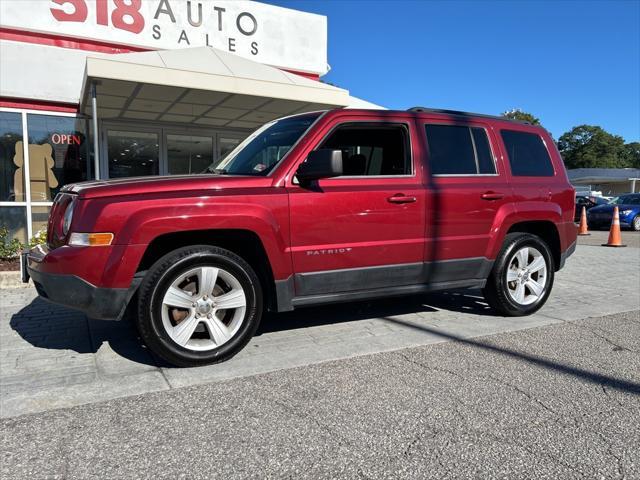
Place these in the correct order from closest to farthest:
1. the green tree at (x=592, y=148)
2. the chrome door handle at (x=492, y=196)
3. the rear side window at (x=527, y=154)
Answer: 1. the chrome door handle at (x=492, y=196)
2. the rear side window at (x=527, y=154)
3. the green tree at (x=592, y=148)

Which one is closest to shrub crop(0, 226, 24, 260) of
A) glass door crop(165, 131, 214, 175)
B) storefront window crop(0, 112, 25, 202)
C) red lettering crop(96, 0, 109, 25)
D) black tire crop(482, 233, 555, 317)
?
storefront window crop(0, 112, 25, 202)

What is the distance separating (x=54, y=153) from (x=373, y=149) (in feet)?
26.3

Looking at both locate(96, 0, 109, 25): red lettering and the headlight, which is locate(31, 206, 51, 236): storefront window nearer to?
locate(96, 0, 109, 25): red lettering

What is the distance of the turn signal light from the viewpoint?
11.0 feet

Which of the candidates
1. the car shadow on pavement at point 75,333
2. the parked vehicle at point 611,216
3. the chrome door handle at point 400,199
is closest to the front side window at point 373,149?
the chrome door handle at point 400,199

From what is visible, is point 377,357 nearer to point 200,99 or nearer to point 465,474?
point 465,474

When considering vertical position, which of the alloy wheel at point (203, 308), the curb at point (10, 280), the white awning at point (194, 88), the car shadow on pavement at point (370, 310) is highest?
the white awning at point (194, 88)

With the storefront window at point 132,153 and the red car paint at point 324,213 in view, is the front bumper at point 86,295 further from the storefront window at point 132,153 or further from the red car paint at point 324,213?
the storefront window at point 132,153

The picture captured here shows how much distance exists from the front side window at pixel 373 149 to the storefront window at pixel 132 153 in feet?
27.1

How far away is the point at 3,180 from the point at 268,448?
9449mm

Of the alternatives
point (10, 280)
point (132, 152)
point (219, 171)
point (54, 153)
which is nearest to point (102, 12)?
point (132, 152)

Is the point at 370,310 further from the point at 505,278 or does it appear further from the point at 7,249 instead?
the point at 7,249

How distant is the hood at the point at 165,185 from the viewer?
135 inches

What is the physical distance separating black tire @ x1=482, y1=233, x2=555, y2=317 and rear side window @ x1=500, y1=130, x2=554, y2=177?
2.23ft
